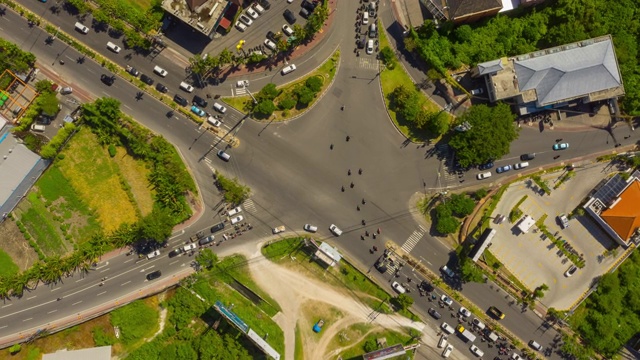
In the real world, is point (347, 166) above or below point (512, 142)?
below

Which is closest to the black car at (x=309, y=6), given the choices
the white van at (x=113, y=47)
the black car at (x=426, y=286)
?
the white van at (x=113, y=47)

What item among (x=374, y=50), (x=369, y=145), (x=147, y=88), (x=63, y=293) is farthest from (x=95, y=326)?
(x=374, y=50)

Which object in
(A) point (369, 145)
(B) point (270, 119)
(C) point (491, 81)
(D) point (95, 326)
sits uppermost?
(C) point (491, 81)

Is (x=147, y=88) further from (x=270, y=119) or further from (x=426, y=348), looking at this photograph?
(x=426, y=348)

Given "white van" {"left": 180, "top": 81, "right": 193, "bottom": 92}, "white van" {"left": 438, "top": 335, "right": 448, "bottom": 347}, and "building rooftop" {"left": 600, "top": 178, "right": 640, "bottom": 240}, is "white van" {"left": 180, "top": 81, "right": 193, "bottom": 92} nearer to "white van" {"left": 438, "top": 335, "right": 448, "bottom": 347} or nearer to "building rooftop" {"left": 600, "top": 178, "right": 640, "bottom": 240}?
"white van" {"left": 438, "top": 335, "right": 448, "bottom": 347}

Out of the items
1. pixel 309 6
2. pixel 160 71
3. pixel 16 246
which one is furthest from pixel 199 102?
pixel 16 246

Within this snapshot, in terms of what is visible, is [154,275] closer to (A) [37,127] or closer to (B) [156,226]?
(B) [156,226]

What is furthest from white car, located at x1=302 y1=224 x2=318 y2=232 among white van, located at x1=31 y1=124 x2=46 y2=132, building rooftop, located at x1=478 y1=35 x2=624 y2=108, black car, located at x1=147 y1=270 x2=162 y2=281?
white van, located at x1=31 y1=124 x2=46 y2=132
